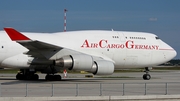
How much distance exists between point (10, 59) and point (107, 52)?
24.0ft

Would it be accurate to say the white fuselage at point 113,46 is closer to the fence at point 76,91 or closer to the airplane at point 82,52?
the airplane at point 82,52

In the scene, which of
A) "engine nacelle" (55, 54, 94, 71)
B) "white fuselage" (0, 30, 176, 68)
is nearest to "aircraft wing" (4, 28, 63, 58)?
"engine nacelle" (55, 54, 94, 71)

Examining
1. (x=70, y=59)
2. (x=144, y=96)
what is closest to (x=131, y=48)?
(x=70, y=59)

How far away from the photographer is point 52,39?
2955 cm

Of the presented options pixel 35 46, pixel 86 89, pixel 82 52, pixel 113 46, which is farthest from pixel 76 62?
pixel 113 46

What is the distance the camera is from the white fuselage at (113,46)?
28844 millimetres

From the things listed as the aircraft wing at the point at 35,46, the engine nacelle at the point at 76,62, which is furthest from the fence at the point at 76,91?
the engine nacelle at the point at 76,62

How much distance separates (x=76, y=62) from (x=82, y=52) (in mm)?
3496

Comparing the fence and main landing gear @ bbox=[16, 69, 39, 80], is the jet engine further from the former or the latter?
main landing gear @ bbox=[16, 69, 39, 80]

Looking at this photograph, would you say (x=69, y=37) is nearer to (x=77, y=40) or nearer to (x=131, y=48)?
(x=77, y=40)

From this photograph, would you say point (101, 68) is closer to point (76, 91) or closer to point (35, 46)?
point (35, 46)

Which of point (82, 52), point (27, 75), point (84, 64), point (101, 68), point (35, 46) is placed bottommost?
point (27, 75)

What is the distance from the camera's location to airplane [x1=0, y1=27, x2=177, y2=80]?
27.0 metres

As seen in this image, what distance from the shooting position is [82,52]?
29.9 m
